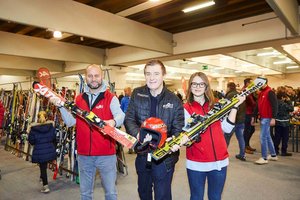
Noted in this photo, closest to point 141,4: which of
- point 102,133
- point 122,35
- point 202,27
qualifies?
point 122,35

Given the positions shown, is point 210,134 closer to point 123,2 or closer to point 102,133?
point 102,133

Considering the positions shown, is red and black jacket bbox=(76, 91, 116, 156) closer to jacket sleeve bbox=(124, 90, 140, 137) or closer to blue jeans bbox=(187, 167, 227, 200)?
jacket sleeve bbox=(124, 90, 140, 137)

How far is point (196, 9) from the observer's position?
5020 millimetres

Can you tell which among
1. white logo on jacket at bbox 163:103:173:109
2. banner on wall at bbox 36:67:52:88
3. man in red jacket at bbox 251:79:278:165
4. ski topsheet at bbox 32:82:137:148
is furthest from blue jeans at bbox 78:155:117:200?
man in red jacket at bbox 251:79:278:165

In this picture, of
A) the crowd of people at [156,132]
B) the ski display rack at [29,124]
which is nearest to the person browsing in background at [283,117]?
the crowd of people at [156,132]

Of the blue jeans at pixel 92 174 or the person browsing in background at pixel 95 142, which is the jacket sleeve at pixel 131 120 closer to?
the person browsing in background at pixel 95 142

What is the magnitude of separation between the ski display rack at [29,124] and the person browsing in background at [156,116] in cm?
245

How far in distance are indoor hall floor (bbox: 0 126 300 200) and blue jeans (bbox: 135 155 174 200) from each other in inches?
63.3

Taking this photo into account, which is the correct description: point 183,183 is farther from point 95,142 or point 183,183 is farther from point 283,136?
point 283,136

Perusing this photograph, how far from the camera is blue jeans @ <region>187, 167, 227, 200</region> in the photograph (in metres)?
1.86

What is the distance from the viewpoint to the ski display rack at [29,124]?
414cm

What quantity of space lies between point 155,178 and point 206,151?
45cm

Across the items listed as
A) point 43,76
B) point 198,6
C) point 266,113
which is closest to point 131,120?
point 43,76

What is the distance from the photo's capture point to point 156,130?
159cm
